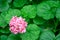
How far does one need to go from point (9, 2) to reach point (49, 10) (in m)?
0.38

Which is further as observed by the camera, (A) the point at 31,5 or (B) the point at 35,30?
(A) the point at 31,5

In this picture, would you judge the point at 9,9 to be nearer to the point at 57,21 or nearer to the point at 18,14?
the point at 18,14

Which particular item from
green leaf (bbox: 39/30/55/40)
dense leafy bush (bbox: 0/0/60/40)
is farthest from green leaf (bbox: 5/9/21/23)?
green leaf (bbox: 39/30/55/40)

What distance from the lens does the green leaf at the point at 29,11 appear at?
1654mm

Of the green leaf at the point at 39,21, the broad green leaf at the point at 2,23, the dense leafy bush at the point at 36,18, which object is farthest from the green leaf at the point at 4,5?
the green leaf at the point at 39,21

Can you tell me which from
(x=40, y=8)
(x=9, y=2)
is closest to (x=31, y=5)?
(x=40, y=8)

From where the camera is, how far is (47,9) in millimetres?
1649

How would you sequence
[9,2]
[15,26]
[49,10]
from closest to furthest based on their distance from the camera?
1. [15,26]
2. [49,10]
3. [9,2]

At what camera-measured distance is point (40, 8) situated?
1.67 meters

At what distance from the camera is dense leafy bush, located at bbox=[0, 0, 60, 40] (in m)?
1.57

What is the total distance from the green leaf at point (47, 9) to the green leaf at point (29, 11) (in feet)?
0.13

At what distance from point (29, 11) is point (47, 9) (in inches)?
5.7

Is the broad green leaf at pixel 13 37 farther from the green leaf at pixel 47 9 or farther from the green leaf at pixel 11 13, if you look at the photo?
the green leaf at pixel 47 9

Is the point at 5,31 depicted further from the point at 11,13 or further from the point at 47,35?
the point at 47,35
